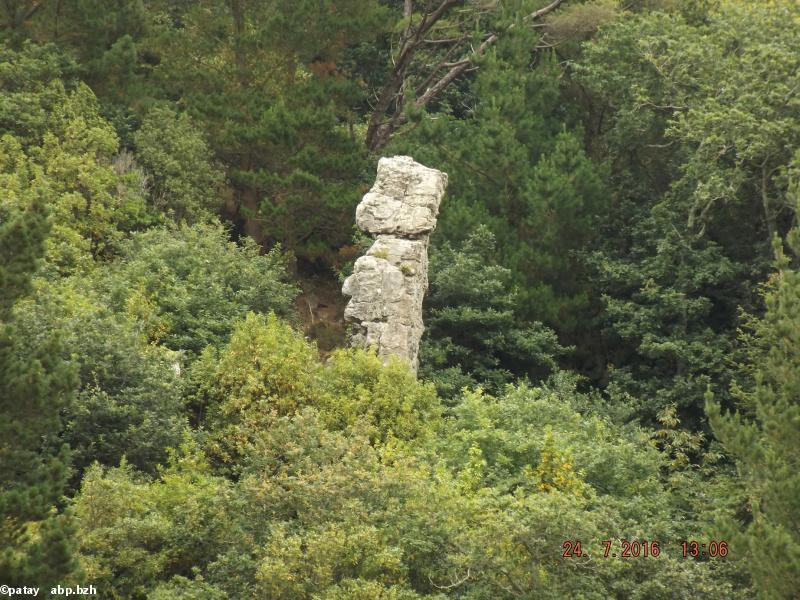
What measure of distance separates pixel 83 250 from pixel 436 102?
1279 centimetres

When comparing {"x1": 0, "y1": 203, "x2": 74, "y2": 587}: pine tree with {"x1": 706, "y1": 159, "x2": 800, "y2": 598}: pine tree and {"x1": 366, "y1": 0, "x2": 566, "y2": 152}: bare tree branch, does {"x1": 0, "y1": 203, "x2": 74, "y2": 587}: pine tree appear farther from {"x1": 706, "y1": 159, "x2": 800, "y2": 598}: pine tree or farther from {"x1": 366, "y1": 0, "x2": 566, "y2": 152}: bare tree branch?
{"x1": 366, "y1": 0, "x2": 566, "y2": 152}: bare tree branch

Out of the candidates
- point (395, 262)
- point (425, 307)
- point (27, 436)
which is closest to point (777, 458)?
point (27, 436)

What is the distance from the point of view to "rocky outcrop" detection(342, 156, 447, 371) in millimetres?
24578

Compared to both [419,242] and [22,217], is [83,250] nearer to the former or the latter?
[419,242]

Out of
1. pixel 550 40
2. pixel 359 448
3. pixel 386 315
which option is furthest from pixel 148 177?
pixel 359 448

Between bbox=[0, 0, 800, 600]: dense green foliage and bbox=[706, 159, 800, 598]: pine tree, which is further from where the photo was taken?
bbox=[0, 0, 800, 600]: dense green foliage

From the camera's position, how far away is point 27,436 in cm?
1505

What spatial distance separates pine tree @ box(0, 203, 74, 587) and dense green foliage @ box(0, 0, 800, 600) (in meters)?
0.04

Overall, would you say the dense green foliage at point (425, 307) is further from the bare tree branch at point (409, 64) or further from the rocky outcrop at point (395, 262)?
the rocky outcrop at point (395, 262)

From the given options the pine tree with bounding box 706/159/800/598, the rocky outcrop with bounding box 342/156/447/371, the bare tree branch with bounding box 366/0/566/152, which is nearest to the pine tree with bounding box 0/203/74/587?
the pine tree with bounding box 706/159/800/598

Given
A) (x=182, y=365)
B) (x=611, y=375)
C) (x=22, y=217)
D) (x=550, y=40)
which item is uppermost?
(x=22, y=217)

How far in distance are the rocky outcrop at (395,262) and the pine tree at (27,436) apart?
31.1ft

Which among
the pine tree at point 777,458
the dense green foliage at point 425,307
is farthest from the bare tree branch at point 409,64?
the pine tree at point 777,458

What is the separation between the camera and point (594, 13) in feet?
107
